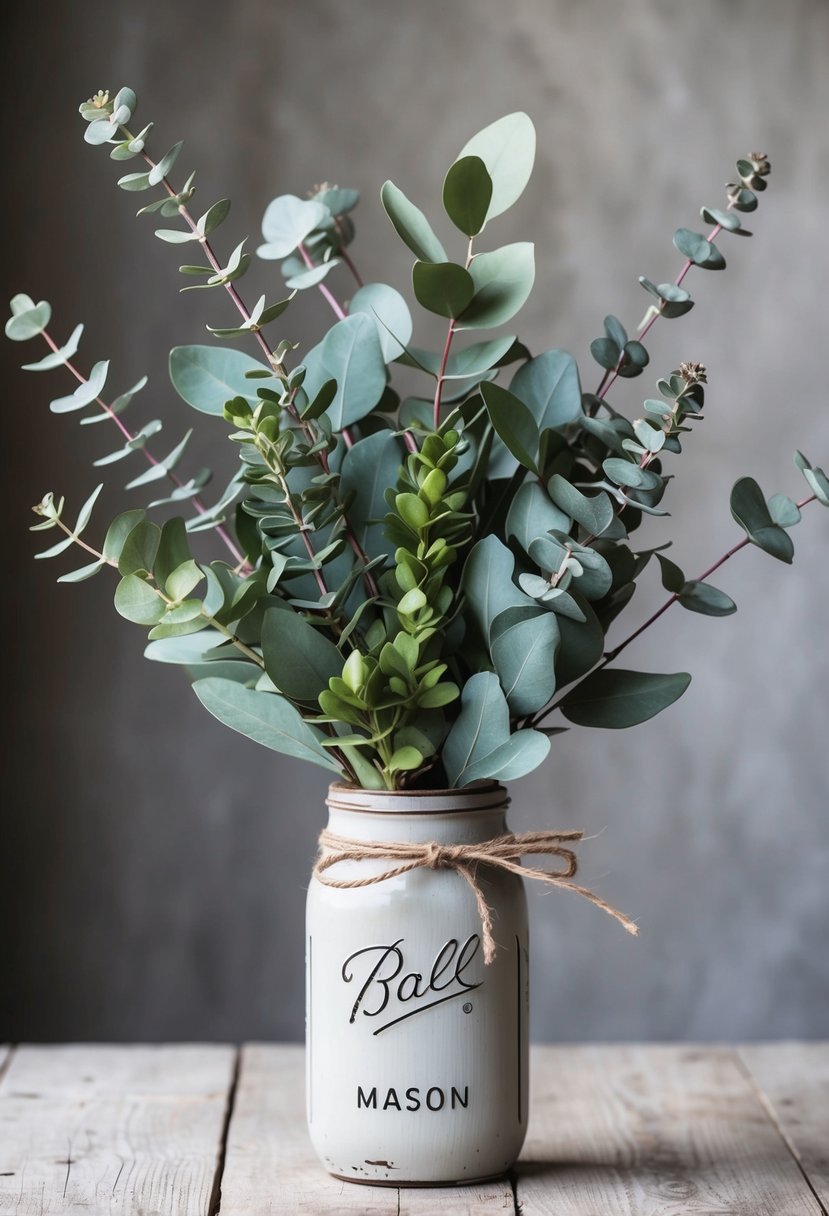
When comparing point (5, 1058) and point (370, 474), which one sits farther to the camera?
point (5, 1058)

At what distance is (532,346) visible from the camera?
1662 mm

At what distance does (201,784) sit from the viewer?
1619 millimetres

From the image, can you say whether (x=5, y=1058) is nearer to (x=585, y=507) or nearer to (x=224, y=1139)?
(x=224, y=1139)

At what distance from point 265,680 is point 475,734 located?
123 millimetres

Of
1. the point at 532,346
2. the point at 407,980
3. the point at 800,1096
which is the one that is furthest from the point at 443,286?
the point at 532,346

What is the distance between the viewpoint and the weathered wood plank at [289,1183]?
69 cm

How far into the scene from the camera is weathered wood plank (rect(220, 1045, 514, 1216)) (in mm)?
693

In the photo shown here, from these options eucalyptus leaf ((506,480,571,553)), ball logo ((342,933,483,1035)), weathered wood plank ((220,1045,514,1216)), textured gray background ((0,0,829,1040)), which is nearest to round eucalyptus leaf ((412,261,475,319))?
eucalyptus leaf ((506,480,571,553))

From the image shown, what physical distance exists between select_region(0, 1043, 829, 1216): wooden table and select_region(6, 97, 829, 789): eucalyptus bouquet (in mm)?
243

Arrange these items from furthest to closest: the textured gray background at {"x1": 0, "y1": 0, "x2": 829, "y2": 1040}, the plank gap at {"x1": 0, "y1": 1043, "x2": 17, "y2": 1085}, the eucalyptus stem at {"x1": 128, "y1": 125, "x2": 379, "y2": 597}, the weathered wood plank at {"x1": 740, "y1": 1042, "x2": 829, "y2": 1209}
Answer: the textured gray background at {"x1": 0, "y1": 0, "x2": 829, "y2": 1040}, the plank gap at {"x1": 0, "y1": 1043, "x2": 17, "y2": 1085}, the weathered wood plank at {"x1": 740, "y1": 1042, "x2": 829, "y2": 1209}, the eucalyptus stem at {"x1": 128, "y1": 125, "x2": 379, "y2": 597}

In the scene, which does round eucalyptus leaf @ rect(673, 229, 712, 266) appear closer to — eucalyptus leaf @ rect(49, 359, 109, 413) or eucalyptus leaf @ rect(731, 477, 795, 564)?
eucalyptus leaf @ rect(731, 477, 795, 564)

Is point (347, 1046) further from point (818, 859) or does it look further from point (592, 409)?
point (818, 859)

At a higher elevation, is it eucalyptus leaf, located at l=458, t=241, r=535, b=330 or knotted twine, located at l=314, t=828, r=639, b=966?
eucalyptus leaf, located at l=458, t=241, r=535, b=330

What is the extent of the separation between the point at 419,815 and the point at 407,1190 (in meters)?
0.21
